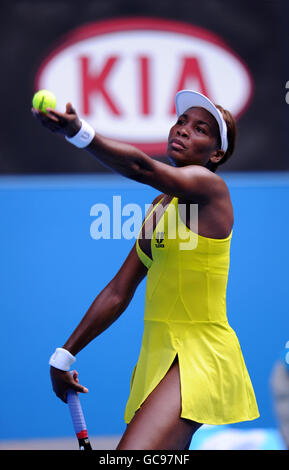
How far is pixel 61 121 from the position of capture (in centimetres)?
188

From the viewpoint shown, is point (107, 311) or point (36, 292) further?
point (36, 292)

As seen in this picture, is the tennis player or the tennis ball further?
the tennis player

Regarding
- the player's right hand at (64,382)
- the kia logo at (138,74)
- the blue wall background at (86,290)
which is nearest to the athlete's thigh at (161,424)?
the player's right hand at (64,382)

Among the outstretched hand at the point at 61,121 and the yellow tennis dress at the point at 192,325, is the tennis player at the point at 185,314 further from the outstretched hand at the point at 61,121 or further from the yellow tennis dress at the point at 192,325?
the outstretched hand at the point at 61,121

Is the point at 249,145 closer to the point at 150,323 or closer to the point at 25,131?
the point at 25,131

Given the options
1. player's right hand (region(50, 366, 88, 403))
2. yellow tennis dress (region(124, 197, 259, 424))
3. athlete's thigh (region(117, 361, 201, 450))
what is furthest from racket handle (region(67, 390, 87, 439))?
athlete's thigh (region(117, 361, 201, 450))

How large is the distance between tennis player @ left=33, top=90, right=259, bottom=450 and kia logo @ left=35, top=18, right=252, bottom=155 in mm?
1683

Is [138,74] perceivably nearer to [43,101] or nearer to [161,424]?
[43,101]

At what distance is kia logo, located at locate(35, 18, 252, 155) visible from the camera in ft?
13.7

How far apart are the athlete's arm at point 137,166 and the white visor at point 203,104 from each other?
27 centimetres

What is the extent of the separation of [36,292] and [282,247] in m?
1.47

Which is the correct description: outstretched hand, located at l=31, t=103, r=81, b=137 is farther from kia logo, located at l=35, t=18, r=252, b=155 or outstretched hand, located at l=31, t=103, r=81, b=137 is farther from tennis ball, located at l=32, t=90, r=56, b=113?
kia logo, located at l=35, t=18, r=252, b=155

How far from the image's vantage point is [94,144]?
6.30 feet
